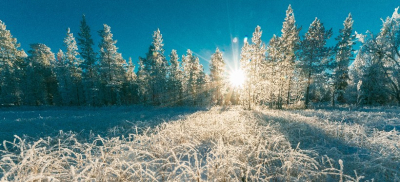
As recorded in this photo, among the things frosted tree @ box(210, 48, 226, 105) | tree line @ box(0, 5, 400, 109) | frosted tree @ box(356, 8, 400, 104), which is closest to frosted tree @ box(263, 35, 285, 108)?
tree line @ box(0, 5, 400, 109)

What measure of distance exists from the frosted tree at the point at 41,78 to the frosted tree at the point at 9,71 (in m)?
1.30

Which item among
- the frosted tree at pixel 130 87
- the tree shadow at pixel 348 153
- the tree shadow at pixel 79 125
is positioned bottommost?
the tree shadow at pixel 79 125

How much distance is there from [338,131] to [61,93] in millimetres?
42311

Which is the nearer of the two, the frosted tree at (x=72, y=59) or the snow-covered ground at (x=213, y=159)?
the snow-covered ground at (x=213, y=159)

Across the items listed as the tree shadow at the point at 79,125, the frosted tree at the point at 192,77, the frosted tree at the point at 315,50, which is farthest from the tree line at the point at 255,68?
the tree shadow at the point at 79,125

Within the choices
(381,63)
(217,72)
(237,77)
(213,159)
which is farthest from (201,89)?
(213,159)

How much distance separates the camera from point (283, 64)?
819 inches

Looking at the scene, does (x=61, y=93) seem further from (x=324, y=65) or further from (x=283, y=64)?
(x=324, y=65)

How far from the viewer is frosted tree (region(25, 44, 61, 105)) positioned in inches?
1049

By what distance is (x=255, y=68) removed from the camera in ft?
69.5

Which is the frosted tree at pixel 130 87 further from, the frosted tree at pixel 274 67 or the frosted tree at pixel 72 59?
the frosted tree at pixel 274 67

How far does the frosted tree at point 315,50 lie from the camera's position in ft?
57.7

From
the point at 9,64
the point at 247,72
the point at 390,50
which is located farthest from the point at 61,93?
the point at 390,50

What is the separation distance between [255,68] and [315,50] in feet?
23.4
